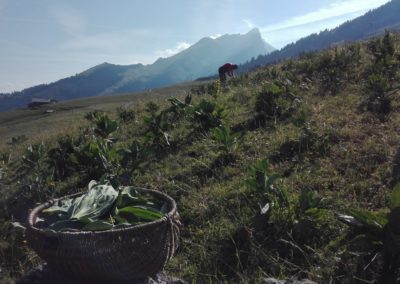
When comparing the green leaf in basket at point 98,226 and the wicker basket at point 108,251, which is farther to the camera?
the green leaf in basket at point 98,226

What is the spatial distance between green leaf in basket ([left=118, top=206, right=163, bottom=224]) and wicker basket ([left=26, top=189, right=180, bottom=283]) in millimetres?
184

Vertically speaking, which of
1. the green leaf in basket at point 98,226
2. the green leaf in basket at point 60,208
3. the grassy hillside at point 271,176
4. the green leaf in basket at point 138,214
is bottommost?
the grassy hillside at point 271,176

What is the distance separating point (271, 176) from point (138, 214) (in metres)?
1.44

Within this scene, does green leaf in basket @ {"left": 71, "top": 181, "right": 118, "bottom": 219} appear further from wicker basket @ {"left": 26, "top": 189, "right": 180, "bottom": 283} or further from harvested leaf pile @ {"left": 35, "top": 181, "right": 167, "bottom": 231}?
wicker basket @ {"left": 26, "top": 189, "right": 180, "bottom": 283}

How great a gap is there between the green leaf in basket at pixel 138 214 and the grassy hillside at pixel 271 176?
659 millimetres

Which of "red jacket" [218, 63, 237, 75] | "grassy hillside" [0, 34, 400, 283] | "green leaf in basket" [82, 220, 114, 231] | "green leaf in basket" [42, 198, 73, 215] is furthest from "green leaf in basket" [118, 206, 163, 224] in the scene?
"red jacket" [218, 63, 237, 75]

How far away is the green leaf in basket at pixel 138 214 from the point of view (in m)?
3.71

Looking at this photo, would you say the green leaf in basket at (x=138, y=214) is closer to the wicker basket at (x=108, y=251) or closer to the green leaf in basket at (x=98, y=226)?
the wicker basket at (x=108, y=251)

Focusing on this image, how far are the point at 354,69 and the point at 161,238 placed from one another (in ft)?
26.3

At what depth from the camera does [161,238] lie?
3.52m

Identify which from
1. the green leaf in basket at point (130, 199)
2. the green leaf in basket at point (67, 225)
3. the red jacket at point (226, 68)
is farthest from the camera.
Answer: the red jacket at point (226, 68)

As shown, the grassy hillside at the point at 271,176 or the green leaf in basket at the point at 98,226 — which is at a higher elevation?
the green leaf in basket at the point at 98,226

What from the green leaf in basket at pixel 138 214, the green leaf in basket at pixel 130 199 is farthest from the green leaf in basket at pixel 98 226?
the green leaf in basket at pixel 130 199

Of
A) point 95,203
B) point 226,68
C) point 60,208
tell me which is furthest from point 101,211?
point 226,68
